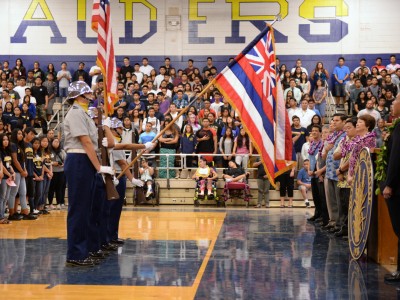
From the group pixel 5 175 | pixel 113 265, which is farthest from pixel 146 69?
pixel 113 265

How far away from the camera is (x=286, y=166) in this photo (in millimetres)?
9219

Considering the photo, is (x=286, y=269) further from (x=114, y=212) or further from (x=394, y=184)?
(x=114, y=212)

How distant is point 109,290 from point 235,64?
3869 mm

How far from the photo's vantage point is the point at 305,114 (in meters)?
19.8

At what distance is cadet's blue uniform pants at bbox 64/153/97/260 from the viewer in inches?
309

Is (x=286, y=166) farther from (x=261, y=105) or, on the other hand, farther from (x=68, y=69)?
(x=68, y=69)

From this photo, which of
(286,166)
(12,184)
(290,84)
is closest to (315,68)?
(290,84)

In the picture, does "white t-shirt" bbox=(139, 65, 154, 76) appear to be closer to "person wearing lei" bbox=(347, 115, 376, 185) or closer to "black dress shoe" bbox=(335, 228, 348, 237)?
"black dress shoe" bbox=(335, 228, 348, 237)

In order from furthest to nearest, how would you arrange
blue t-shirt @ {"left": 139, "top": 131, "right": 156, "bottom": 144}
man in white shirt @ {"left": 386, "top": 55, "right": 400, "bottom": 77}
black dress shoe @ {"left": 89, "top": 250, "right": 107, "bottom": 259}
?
man in white shirt @ {"left": 386, "top": 55, "right": 400, "bottom": 77} < blue t-shirt @ {"left": 139, "top": 131, "right": 156, "bottom": 144} < black dress shoe @ {"left": 89, "top": 250, "right": 107, "bottom": 259}

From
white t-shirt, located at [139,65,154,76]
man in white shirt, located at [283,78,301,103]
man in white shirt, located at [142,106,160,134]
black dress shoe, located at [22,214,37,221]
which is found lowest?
black dress shoe, located at [22,214,37,221]

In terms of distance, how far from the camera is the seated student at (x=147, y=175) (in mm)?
17438

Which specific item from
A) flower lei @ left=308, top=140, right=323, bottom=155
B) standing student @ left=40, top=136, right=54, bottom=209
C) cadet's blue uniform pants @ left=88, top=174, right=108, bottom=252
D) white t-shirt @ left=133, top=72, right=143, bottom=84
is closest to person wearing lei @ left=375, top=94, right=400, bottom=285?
cadet's blue uniform pants @ left=88, top=174, right=108, bottom=252

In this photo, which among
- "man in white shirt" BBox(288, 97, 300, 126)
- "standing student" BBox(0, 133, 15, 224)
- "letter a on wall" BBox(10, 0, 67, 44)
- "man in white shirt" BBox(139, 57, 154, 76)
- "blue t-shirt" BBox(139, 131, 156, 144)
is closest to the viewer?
"standing student" BBox(0, 133, 15, 224)

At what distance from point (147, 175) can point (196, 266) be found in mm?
9634
